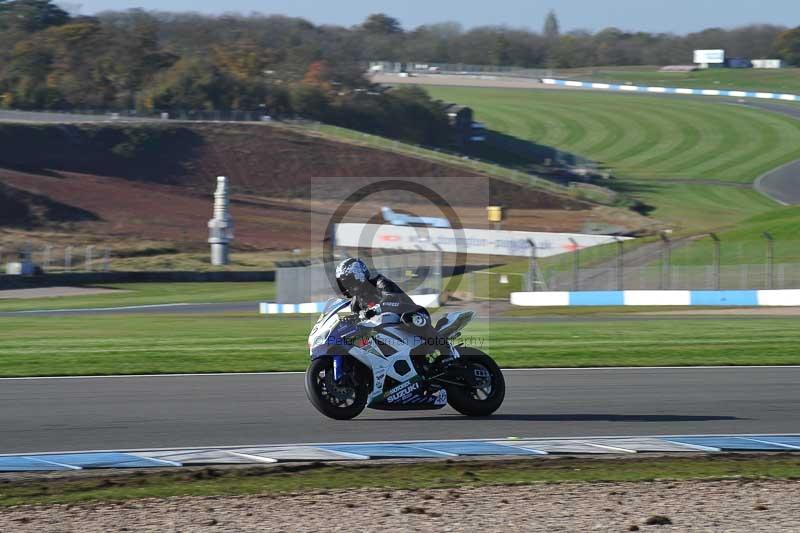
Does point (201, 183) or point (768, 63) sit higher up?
point (768, 63)

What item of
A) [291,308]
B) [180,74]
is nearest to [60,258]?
[291,308]

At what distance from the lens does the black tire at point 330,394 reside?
11.8m

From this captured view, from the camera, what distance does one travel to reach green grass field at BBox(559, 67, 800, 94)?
124312 millimetres

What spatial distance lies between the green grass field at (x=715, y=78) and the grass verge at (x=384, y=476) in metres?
118

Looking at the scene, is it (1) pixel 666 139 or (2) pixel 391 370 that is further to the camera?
(1) pixel 666 139

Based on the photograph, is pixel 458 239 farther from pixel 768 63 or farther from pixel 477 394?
pixel 768 63

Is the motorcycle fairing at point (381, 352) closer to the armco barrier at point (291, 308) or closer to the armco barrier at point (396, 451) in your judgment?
the armco barrier at point (396, 451)

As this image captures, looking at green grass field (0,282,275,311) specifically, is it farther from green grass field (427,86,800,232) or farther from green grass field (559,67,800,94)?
green grass field (559,67,800,94)

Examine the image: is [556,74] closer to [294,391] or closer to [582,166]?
[582,166]

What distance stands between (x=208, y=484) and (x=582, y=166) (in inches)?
3176

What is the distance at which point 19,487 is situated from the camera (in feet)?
29.7

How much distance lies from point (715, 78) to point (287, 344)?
386ft

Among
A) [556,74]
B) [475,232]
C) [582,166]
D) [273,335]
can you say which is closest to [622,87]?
[556,74]

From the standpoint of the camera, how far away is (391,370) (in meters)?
12.1
